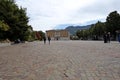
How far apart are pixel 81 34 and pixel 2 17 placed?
125415mm

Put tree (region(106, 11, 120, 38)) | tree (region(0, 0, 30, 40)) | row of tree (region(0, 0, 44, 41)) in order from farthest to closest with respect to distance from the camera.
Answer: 1. tree (region(106, 11, 120, 38))
2. tree (region(0, 0, 30, 40))
3. row of tree (region(0, 0, 44, 41))

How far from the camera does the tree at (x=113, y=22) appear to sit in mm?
92750

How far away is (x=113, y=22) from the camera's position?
9312 centimetres

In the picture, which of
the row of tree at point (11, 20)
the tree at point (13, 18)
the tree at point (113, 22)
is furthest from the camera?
the tree at point (113, 22)

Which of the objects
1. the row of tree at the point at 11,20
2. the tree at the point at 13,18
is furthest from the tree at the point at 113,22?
the tree at the point at 13,18

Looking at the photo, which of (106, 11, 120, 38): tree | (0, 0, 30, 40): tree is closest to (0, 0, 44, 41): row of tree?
(0, 0, 30, 40): tree

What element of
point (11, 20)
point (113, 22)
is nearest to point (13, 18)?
point (11, 20)

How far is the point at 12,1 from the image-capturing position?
5719cm

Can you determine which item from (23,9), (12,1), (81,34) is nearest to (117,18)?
(23,9)

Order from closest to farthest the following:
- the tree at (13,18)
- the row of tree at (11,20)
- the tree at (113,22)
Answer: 1. the row of tree at (11,20)
2. the tree at (13,18)
3. the tree at (113,22)

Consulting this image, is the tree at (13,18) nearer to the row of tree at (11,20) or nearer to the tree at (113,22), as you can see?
the row of tree at (11,20)

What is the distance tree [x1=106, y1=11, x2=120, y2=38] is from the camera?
92.8 m

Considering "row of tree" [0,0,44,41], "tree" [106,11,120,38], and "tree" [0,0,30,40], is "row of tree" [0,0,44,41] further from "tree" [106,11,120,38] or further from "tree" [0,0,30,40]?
"tree" [106,11,120,38]

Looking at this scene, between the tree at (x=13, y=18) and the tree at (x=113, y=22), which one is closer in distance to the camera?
the tree at (x=13, y=18)
